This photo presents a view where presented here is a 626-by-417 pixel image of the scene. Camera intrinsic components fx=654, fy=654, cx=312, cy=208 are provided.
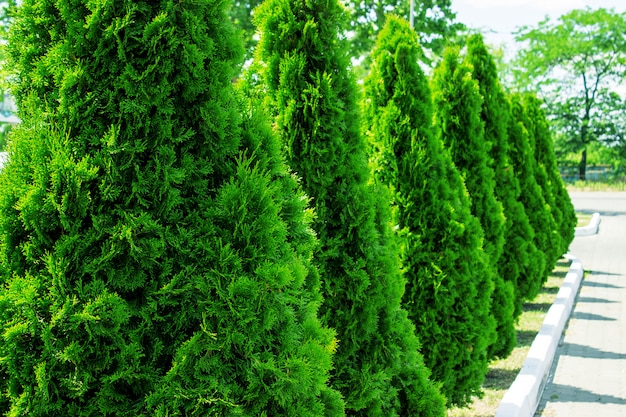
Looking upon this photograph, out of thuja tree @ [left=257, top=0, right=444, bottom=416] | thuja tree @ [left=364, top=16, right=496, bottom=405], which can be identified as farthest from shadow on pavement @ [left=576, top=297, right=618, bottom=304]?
thuja tree @ [left=257, top=0, right=444, bottom=416]

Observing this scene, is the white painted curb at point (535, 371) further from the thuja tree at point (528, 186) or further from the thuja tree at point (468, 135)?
the thuja tree at point (528, 186)

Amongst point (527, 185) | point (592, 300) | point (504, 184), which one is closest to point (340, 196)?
point (504, 184)

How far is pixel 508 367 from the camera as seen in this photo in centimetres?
880

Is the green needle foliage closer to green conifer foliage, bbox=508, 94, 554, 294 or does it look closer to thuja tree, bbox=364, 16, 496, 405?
green conifer foliage, bbox=508, 94, 554, 294

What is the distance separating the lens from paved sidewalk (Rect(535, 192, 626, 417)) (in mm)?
7168

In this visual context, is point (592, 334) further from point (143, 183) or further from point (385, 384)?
point (143, 183)

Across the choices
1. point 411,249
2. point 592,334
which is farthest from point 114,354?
point 592,334

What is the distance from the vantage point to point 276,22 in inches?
181

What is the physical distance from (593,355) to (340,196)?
643 centimetres

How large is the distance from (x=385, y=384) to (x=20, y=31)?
309 cm

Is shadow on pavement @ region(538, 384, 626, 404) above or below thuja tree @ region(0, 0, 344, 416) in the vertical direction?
below

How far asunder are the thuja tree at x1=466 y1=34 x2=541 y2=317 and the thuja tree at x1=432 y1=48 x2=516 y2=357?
5.13ft

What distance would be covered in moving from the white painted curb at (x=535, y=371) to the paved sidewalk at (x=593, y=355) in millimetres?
170

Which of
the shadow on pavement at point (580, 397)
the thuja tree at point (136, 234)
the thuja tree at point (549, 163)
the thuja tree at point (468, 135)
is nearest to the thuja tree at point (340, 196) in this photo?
the thuja tree at point (136, 234)
